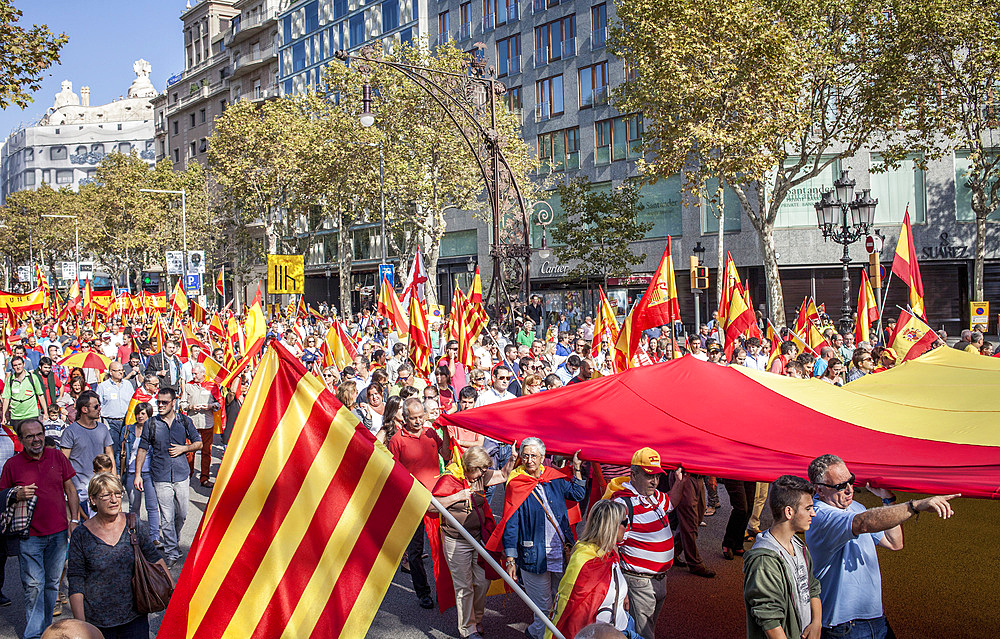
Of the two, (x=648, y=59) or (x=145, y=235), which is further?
(x=145, y=235)

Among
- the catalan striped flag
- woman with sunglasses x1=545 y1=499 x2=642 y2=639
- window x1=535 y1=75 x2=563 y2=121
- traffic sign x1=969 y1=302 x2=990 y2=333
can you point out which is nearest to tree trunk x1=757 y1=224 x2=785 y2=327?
traffic sign x1=969 y1=302 x2=990 y2=333

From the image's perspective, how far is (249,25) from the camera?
69.9 meters

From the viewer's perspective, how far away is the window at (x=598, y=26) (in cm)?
3888

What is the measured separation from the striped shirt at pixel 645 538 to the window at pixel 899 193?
2907cm

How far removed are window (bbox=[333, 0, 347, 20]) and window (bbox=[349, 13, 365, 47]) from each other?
1244 millimetres

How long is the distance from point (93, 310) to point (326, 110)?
57.4ft

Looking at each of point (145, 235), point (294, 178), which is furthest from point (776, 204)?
point (145, 235)

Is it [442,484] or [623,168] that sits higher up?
[623,168]

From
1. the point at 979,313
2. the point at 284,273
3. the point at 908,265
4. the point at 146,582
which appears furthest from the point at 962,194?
the point at 146,582

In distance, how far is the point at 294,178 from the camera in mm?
42062

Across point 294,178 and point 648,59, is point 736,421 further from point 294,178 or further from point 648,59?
point 294,178

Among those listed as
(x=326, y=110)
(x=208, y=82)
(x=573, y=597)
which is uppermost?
(x=208, y=82)

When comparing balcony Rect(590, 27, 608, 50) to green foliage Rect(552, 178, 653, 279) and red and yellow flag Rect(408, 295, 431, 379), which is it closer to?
green foliage Rect(552, 178, 653, 279)

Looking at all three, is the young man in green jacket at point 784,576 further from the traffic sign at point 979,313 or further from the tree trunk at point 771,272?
the tree trunk at point 771,272
